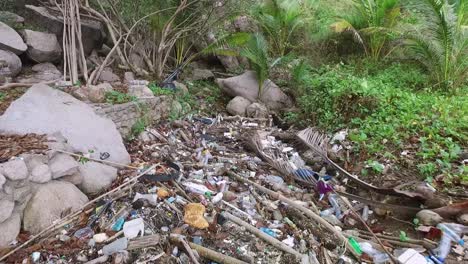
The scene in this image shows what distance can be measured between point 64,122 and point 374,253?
10.8 ft

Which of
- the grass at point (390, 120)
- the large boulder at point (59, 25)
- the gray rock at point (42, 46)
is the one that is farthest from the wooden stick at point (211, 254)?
the large boulder at point (59, 25)

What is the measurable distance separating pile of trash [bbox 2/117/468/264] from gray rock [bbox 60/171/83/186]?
0.26 meters

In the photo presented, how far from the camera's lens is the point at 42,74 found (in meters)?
5.36

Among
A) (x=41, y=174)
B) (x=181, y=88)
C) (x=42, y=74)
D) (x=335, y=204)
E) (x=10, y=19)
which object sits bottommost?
(x=181, y=88)

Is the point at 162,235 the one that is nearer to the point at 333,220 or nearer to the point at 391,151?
the point at 333,220

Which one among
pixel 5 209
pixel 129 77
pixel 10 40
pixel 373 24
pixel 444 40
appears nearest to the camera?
pixel 5 209

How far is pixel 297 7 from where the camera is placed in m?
8.99

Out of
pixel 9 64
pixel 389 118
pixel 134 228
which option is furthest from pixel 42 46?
pixel 389 118

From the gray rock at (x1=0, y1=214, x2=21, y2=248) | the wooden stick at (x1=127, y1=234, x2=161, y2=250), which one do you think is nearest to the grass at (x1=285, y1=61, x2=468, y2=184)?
the wooden stick at (x1=127, y1=234, x2=161, y2=250)

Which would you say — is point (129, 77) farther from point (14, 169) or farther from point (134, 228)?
point (134, 228)

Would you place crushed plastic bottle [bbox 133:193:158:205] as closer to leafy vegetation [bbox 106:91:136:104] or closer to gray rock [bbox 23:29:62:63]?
leafy vegetation [bbox 106:91:136:104]

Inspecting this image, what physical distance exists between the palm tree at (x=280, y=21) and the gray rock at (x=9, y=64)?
5694 mm

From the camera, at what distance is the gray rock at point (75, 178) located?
112 inches

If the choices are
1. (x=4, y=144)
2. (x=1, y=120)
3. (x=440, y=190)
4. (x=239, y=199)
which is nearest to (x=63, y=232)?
(x=4, y=144)
